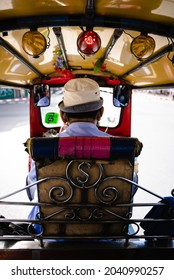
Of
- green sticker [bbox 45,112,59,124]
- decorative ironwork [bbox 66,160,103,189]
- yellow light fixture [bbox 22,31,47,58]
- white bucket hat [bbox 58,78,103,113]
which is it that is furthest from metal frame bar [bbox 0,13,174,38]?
green sticker [bbox 45,112,59,124]

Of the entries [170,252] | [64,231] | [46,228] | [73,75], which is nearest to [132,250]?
[170,252]

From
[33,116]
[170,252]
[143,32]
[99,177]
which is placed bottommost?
[170,252]

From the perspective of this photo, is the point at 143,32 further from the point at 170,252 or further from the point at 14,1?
the point at 170,252

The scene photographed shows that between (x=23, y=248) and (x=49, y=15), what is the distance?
158cm

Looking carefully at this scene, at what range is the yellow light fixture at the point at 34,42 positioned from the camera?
6.84 feet

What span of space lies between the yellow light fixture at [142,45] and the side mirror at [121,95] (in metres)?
1.85

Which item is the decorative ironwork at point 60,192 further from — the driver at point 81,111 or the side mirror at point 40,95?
the side mirror at point 40,95

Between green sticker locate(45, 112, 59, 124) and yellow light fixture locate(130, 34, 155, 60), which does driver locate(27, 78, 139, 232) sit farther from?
green sticker locate(45, 112, 59, 124)

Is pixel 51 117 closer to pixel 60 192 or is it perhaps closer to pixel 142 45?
Answer: pixel 142 45

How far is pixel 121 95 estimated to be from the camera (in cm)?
421

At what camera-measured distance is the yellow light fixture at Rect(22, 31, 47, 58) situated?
6.84 feet

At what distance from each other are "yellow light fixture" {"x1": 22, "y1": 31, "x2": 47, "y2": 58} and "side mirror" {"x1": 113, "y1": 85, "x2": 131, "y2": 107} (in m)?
2.15

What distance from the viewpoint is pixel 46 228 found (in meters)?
1.57

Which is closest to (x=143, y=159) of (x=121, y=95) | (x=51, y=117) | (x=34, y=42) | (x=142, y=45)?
(x=121, y=95)
